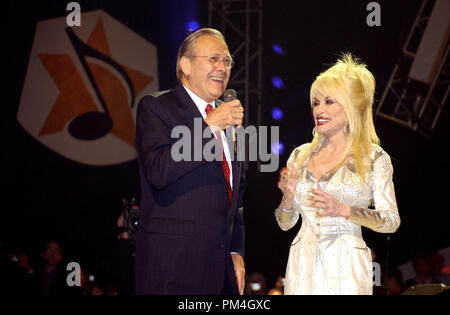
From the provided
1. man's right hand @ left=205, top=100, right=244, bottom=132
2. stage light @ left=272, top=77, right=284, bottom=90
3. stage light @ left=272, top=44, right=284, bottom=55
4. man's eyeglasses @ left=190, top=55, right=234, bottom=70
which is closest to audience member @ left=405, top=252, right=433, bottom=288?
stage light @ left=272, top=77, right=284, bottom=90

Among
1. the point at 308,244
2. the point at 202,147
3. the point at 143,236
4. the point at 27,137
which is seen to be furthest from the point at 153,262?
the point at 27,137

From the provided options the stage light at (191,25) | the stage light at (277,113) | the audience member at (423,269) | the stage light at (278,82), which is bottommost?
the audience member at (423,269)

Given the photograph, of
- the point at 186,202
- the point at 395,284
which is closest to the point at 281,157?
the point at 395,284

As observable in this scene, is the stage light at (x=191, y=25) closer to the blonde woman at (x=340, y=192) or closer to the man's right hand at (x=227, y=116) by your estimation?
the blonde woman at (x=340, y=192)

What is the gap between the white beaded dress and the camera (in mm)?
2725

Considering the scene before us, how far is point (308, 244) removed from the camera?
9.43 feet

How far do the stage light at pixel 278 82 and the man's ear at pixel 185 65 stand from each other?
5599 mm

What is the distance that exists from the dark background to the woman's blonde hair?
4995 millimetres

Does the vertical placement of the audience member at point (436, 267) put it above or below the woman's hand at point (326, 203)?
below

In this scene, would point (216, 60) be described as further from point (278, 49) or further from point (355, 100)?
point (278, 49)

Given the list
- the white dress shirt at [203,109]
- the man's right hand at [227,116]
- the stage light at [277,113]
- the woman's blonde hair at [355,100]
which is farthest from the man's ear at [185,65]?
the stage light at [277,113]

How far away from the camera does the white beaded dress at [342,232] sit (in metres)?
2.72

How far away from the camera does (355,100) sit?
2.93 metres

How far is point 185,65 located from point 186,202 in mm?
777
